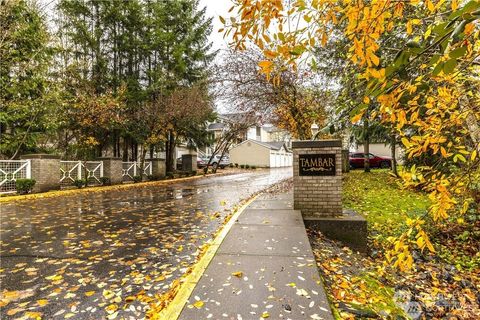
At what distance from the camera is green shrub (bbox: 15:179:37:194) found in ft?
41.9

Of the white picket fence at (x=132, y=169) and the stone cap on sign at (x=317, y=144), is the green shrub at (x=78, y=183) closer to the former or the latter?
the white picket fence at (x=132, y=169)

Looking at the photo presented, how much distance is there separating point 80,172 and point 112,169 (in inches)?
73.7

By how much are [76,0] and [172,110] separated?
1125cm

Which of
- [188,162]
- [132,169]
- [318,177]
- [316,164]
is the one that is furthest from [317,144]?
[188,162]

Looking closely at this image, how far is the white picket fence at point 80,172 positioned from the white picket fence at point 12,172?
2118mm

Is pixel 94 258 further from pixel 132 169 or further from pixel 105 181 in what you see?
pixel 132 169

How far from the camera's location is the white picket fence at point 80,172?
1605 cm

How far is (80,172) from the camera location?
16.8 meters

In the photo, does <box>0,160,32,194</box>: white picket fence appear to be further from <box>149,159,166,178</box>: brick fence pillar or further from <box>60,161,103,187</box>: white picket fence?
<box>149,159,166,178</box>: brick fence pillar

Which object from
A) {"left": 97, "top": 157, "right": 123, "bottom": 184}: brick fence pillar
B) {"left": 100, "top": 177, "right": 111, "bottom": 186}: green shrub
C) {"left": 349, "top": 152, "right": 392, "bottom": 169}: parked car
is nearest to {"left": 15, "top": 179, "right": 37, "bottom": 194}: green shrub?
{"left": 100, "top": 177, "right": 111, "bottom": 186}: green shrub

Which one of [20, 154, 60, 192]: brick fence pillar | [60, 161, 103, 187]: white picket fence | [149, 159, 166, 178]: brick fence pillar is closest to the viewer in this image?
[20, 154, 60, 192]: brick fence pillar

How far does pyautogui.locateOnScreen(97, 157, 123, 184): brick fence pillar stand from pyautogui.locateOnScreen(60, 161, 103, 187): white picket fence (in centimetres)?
25

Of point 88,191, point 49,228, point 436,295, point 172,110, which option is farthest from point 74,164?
point 436,295

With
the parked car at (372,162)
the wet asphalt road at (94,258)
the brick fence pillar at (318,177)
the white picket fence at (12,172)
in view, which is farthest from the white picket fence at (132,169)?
the parked car at (372,162)
